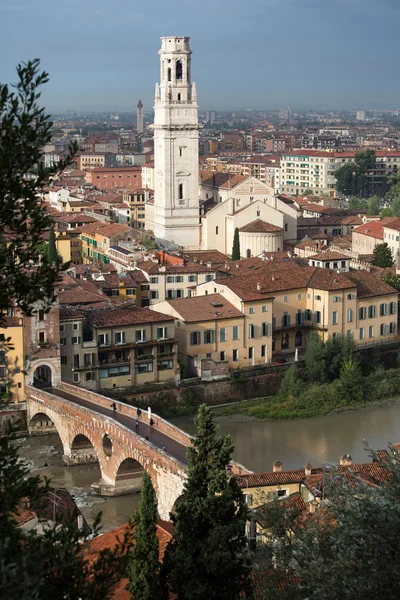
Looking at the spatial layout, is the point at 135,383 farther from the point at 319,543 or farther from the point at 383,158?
the point at 383,158

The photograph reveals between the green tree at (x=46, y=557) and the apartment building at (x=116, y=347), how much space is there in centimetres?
A: 1474

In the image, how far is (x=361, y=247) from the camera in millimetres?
35281

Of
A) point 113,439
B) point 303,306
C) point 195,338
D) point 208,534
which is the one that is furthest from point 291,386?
point 208,534

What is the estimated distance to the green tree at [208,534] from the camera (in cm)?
937

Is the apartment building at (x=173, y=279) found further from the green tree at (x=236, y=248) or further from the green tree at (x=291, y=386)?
the green tree at (x=291, y=386)

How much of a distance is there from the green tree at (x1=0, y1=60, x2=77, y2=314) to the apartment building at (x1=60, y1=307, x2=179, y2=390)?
1444cm

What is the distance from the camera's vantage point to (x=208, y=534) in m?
9.77

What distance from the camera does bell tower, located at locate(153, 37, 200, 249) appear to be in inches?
Answer: 1356

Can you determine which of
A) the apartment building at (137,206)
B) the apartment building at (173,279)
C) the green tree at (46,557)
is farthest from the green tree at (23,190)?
the apartment building at (137,206)

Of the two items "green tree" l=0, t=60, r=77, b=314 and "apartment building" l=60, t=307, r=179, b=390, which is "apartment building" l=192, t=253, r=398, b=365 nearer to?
"apartment building" l=60, t=307, r=179, b=390

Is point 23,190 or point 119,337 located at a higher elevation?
point 23,190

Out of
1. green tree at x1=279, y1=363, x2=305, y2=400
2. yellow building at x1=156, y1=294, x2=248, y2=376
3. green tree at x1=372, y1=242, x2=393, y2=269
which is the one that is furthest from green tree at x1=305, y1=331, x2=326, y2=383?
green tree at x1=372, y1=242, x2=393, y2=269

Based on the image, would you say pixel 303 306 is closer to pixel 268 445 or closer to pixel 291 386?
pixel 291 386

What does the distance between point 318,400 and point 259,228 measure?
11902 millimetres
